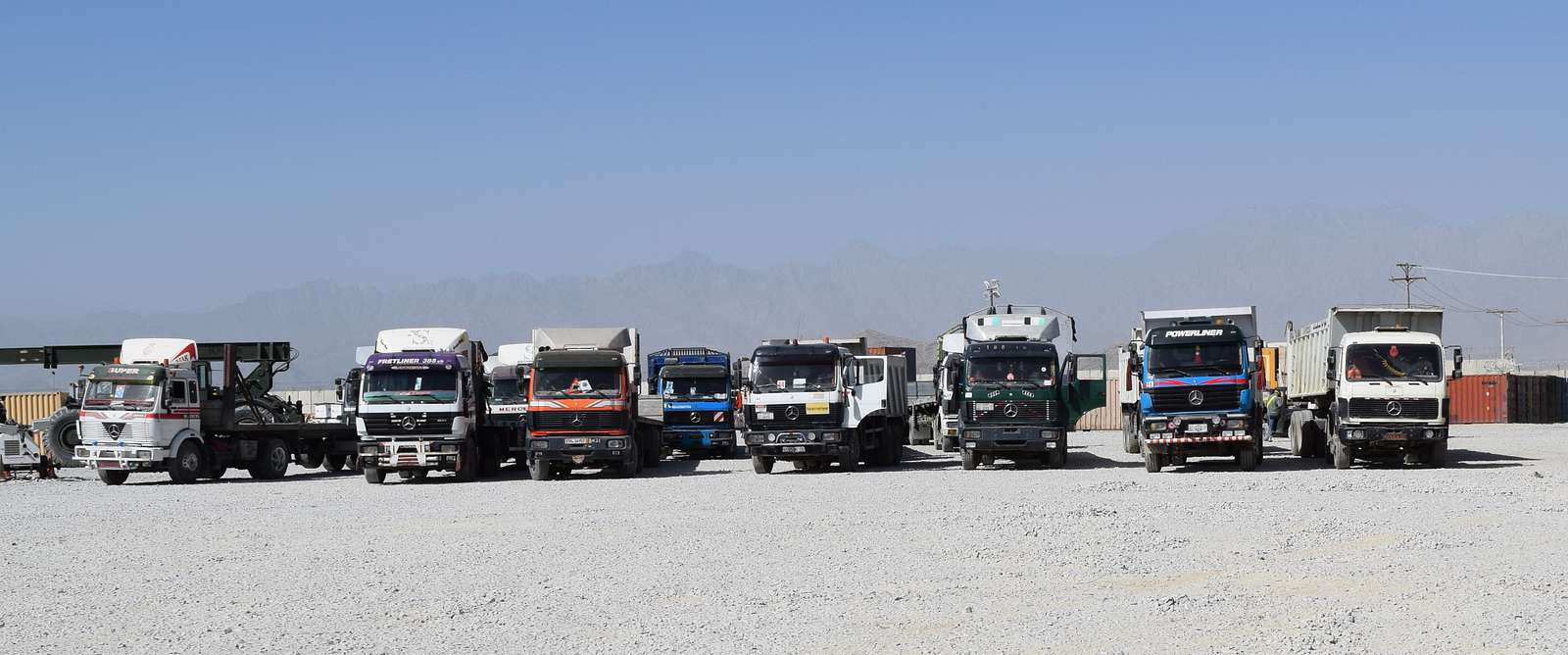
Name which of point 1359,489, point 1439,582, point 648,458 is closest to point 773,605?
point 1439,582

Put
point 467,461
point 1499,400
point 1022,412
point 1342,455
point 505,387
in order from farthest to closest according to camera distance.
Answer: point 1499,400 → point 505,387 → point 467,461 → point 1022,412 → point 1342,455

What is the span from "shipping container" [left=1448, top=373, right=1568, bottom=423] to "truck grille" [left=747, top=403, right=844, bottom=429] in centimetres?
4113

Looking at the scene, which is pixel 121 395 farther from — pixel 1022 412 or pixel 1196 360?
pixel 1196 360

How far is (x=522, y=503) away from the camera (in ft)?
77.2

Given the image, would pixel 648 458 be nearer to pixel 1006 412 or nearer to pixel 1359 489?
pixel 1006 412

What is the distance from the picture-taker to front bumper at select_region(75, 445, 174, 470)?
103ft

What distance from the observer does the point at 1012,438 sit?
3012 cm

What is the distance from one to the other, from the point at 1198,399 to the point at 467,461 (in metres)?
14.0

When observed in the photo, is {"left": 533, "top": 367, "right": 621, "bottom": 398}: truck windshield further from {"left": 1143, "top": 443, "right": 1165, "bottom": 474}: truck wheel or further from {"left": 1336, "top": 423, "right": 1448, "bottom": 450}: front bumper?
{"left": 1336, "top": 423, "right": 1448, "bottom": 450}: front bumper

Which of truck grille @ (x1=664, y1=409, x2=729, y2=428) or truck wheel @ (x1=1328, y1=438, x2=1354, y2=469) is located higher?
truck grille @ (x1=664, y1=409, x2=729, y2=428)

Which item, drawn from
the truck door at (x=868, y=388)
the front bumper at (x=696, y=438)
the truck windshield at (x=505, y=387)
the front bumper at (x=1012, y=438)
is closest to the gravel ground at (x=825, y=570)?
the front bumper at (x=1012, y=438)

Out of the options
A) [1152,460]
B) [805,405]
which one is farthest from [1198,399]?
[805,405]

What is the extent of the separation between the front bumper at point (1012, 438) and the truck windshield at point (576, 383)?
7040mm

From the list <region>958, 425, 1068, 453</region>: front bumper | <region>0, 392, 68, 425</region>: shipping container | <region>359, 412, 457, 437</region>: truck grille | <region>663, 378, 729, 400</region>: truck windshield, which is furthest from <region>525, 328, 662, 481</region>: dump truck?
<region>0, 392, 68, 425</region>: shipping container
